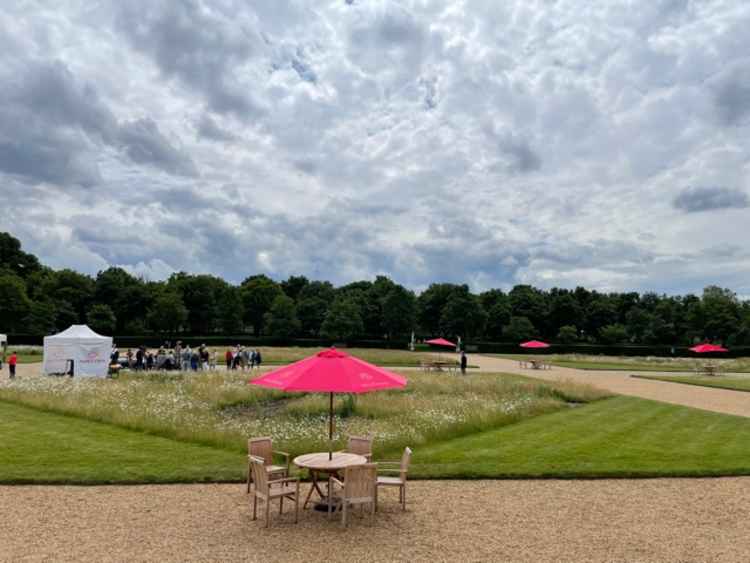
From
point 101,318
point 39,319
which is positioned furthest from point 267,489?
point 101,318

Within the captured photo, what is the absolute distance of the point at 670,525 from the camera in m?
9.26

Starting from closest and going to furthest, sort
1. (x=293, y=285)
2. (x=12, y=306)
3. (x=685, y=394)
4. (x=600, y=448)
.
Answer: (x=600, y=448) → (x=685, y=394) → (x=12, y=306) → (x=293, y=285)

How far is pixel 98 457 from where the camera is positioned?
13062 mm

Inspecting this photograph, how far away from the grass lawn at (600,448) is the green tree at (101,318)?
238ft

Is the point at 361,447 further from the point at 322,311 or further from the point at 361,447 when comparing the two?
the point at 322,311

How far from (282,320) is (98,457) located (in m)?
74.5

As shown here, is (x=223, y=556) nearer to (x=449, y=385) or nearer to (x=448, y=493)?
(x=448, y=493)

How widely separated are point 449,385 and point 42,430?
621 inches

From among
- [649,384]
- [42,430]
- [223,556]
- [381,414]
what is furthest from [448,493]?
[649,384]

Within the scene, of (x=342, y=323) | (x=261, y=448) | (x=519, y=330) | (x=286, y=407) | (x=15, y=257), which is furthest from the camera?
(x=15, y=257)

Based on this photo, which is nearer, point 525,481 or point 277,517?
point 277,517

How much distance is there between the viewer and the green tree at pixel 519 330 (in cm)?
8800

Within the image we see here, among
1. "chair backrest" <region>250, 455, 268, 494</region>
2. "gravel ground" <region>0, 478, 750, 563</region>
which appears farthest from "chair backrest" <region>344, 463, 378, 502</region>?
"chair backrest" <region>250, 455, 268, 494</region>

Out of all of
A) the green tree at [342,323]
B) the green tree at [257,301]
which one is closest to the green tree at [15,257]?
the green tree at [257,301]
